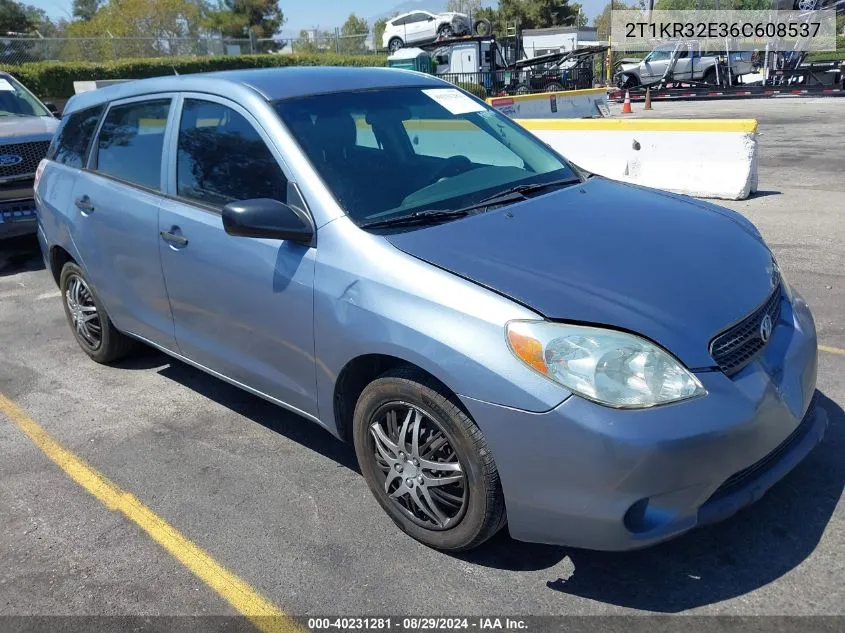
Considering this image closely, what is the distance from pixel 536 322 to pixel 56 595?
7.03ft

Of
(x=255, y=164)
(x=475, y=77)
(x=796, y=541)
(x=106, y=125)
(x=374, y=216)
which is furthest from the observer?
(x=475, y=77)

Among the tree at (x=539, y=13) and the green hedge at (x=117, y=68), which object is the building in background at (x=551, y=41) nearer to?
the green hedge at (x=117, y=68)

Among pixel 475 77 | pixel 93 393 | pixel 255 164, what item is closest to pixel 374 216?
pixel 255 164

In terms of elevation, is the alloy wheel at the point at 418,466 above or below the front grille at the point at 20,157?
below

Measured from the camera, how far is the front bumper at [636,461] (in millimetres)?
2432

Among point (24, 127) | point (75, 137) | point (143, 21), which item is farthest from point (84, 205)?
point (143, 21)

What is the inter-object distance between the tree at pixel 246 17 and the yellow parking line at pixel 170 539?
5980cm

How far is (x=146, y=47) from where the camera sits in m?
32.4

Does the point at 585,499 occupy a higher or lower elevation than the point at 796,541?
higher

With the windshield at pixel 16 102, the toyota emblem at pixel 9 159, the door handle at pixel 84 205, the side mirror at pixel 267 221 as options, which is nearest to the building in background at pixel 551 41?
Result: the windshield at pixel 16 102

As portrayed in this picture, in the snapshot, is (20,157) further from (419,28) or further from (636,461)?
(419,28)

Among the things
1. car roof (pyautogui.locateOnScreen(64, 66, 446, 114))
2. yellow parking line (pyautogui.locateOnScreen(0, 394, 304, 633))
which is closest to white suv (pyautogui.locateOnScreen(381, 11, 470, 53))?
car roof (pyautogui.locateOnScreen(64, 66, 446, 114))

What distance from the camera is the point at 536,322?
8.45 feet

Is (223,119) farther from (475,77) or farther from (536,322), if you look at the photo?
(475,77)
